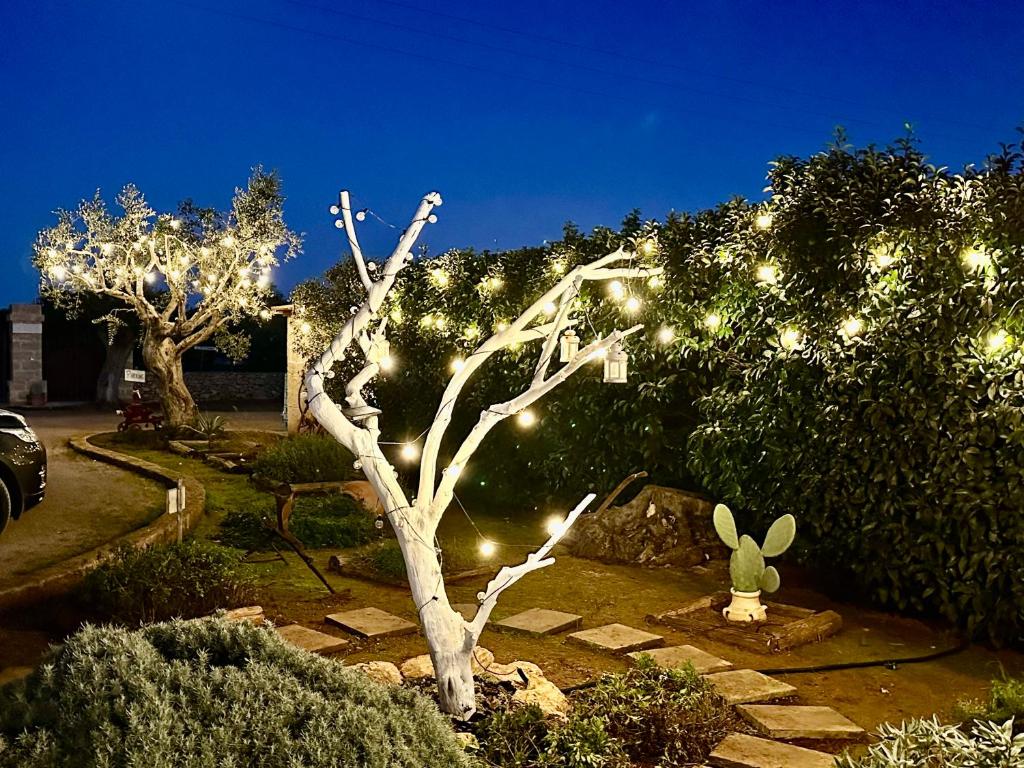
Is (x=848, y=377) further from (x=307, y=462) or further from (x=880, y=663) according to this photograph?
(x=307, y=462)

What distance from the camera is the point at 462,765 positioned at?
3.11 meters

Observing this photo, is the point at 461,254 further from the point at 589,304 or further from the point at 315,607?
the point at 315,607

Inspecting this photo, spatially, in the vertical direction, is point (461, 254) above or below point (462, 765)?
above

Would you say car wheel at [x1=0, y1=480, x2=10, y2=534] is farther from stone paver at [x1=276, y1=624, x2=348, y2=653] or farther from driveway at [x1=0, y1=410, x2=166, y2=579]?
stone paver at [x1=276, y1=624, x2=348, y2=653]

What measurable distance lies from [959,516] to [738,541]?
1535 millimetres

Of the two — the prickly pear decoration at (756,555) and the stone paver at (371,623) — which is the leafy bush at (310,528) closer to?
the stone paver at (371,623)

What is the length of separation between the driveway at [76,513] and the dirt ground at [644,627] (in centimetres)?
166

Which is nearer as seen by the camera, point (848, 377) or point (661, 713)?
point (661, 713)

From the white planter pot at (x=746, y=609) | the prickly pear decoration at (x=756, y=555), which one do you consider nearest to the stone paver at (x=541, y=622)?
the white planter pot at (x=746, y=609)

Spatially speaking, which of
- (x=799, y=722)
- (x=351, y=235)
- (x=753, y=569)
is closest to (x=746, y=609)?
(x=753, y=569)

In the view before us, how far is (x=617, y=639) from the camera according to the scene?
614 centimetres

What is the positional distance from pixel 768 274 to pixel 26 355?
26290 millimetres

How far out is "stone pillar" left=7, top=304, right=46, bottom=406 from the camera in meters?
28.0

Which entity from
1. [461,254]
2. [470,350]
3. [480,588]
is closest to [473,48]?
[461,254]
